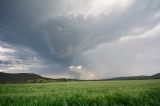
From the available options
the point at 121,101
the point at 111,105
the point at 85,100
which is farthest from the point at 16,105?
the point at 121,101

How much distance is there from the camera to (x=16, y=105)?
1248 centimetres

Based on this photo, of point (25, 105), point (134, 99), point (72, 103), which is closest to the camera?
point (25, 105)

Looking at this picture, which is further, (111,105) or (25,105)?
(111,105)

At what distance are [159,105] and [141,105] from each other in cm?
118

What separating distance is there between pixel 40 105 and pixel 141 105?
20.9ft

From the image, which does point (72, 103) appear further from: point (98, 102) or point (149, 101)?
point (149, 101)

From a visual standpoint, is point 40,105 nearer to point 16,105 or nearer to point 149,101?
point 16,105

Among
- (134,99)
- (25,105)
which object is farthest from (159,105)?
(25,105)

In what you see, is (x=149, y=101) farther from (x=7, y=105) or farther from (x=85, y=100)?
(x=7, y=105)

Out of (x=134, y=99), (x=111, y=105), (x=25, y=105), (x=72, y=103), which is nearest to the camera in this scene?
(x=25, y=105)

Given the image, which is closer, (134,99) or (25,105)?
(25,105)

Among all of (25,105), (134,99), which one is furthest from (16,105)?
(134,99)

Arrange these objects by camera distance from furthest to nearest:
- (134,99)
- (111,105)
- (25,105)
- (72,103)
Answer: (134,99) → (72,103) → (111,105) → (25,105)

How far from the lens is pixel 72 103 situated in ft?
45.1
